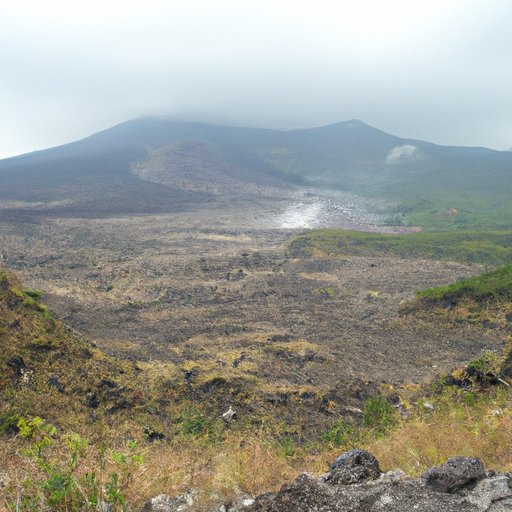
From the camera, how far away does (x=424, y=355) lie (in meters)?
15.7

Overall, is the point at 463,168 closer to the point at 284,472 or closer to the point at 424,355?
the point at 424,355

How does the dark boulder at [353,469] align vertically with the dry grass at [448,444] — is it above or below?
above

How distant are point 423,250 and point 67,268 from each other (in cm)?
2812

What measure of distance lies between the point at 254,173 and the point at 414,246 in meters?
67.5

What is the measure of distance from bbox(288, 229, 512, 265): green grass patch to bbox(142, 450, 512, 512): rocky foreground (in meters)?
33.5

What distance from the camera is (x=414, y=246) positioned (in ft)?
129

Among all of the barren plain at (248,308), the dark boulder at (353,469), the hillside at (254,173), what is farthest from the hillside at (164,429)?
the hillside at (254,173)

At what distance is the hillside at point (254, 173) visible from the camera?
225ft

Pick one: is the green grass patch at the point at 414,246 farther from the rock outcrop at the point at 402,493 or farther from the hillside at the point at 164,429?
the rock outcrop at the point at 402,493

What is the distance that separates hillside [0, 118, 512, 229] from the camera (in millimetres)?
68625

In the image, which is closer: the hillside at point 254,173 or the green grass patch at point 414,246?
the green grass patch at point 414,246

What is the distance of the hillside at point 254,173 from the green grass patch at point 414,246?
69.3 feet

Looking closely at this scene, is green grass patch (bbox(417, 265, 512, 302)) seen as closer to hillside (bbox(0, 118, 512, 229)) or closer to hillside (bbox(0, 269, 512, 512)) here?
hillside (bbox(0, 269, 512, 512))

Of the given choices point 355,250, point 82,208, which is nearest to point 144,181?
point 82,208
